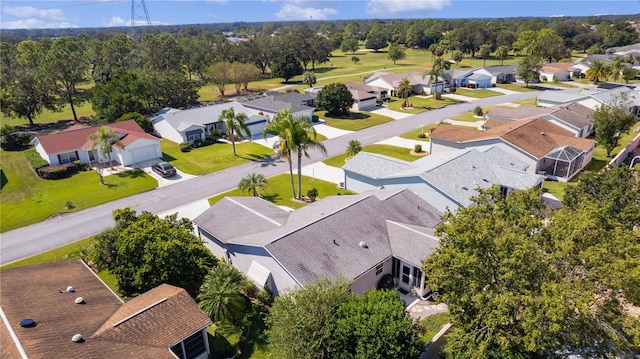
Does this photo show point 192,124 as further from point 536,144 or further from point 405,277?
point 536,144

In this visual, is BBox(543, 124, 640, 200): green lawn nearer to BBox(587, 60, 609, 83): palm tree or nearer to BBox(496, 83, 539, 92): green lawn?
BBox(496, 83, 539, 92): green lawn

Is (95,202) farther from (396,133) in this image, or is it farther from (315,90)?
(315,90)

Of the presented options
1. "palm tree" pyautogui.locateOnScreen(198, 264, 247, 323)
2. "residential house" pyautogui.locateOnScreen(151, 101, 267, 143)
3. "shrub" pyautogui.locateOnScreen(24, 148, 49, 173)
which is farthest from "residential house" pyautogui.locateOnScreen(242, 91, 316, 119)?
"palm tree" pyautogui.locateOnScreen(198, 264, 247, 323)

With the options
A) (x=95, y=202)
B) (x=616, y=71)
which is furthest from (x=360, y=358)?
(x=616, y=71)

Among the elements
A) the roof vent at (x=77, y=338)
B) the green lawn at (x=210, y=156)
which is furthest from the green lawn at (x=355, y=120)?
the roof vent at (x=77, y=338)

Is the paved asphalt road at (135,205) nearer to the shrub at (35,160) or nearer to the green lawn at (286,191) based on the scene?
the green lawn at (286,191)

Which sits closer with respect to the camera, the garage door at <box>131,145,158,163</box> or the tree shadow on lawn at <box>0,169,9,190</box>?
the tree shadow on lawn at <box>0,169,9,190</box>
